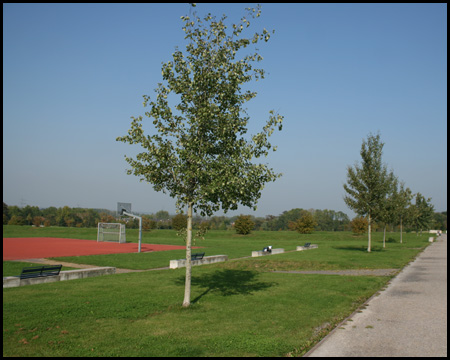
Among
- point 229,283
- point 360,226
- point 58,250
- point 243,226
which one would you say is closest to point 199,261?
point 229,283

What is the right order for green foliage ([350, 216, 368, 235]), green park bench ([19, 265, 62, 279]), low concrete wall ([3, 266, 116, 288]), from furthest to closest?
green foliage ([350, 216, 368, 235]) → green park bench ([19, 265, 62, 279]) → low concrete wall ([3, 266, 116, 288])

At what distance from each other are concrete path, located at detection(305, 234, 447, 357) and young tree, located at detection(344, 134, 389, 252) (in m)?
18.0

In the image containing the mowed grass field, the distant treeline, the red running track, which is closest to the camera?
the mowed grass field

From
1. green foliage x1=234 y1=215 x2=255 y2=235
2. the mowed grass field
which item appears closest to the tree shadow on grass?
the mowed grass field

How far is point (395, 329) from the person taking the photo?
26.8ft

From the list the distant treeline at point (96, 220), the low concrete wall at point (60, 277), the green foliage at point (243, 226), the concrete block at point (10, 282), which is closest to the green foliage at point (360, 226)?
the green foliage at point (243, 226)

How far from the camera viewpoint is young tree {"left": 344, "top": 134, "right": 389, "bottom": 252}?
100 ft

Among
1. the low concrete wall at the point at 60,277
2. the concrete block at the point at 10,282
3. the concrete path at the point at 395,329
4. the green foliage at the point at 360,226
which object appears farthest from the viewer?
the green foliage at the point at 360,226

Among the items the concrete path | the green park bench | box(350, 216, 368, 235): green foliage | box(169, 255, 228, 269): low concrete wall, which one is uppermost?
box(350, 216, 368, 235): green foliage

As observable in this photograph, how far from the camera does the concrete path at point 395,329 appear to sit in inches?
264

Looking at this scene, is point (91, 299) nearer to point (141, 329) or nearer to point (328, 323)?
point (141, 329)

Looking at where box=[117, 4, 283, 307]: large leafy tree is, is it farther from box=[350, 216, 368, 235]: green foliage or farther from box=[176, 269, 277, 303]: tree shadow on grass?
box=[350, 216, 368, 235]: green foliage

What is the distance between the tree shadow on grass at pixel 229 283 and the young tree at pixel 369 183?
53.4 ft

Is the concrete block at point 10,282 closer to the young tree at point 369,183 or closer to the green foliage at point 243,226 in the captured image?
the young tree at point 369,183
